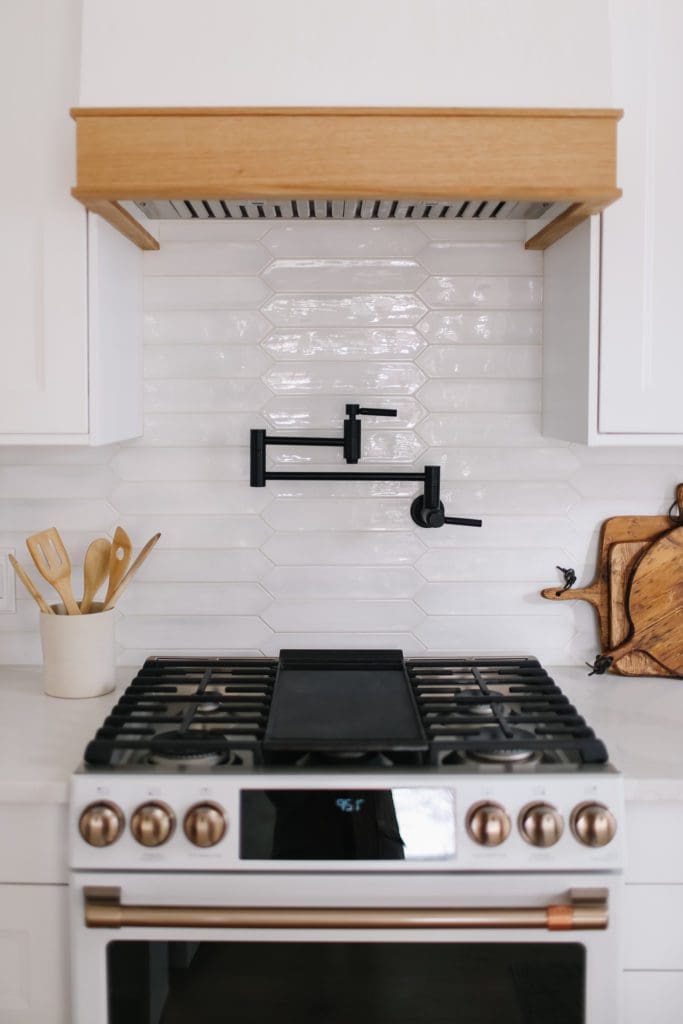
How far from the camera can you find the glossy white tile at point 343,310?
84.5 inches

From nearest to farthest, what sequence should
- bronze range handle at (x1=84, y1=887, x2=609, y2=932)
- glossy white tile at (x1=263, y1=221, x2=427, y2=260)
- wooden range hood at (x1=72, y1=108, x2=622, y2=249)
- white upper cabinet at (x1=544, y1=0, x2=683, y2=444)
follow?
bronze range handle at (x1=84, y1=887, x2=609, y2=932) → wooden range hood at (x1=72, y1=108, x2=622, y2=249) → white upper cabinet at (x1=544, y1=0, x2=683, y2=444) → glossy white tile at (x1=263, y1=221, x2=427, y2=260)

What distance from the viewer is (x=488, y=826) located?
→ 1.53 metres

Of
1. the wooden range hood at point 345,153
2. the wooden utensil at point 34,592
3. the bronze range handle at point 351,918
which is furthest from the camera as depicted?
the wooden utensil at point 34,592

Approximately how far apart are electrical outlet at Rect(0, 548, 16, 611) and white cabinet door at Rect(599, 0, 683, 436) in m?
1.25

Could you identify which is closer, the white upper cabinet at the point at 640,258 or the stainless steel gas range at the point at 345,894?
the stainless steel gas range at the point at 345,894

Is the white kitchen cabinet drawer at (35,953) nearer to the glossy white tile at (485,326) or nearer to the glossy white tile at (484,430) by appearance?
the glossy white tile at (484,430)

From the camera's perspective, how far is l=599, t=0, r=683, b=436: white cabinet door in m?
1.77

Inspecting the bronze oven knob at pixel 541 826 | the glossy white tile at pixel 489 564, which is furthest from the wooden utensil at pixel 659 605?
the bronze oven knob at pixel 541 826

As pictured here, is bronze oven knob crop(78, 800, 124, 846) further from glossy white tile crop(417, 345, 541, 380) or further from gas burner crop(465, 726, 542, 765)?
glossy white tile crop(417, 345, 541, 380)

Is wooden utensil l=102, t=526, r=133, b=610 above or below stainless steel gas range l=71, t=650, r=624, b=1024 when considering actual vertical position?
above

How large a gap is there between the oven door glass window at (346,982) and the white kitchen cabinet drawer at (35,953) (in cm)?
10

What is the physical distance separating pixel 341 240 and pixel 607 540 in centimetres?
85

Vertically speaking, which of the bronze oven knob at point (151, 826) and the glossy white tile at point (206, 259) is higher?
the glossy white tile at point (206, 259)

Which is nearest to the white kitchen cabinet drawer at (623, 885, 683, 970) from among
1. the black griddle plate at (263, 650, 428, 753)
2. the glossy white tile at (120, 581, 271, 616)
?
the black griddle plate at (263, 650, 428, 753)
